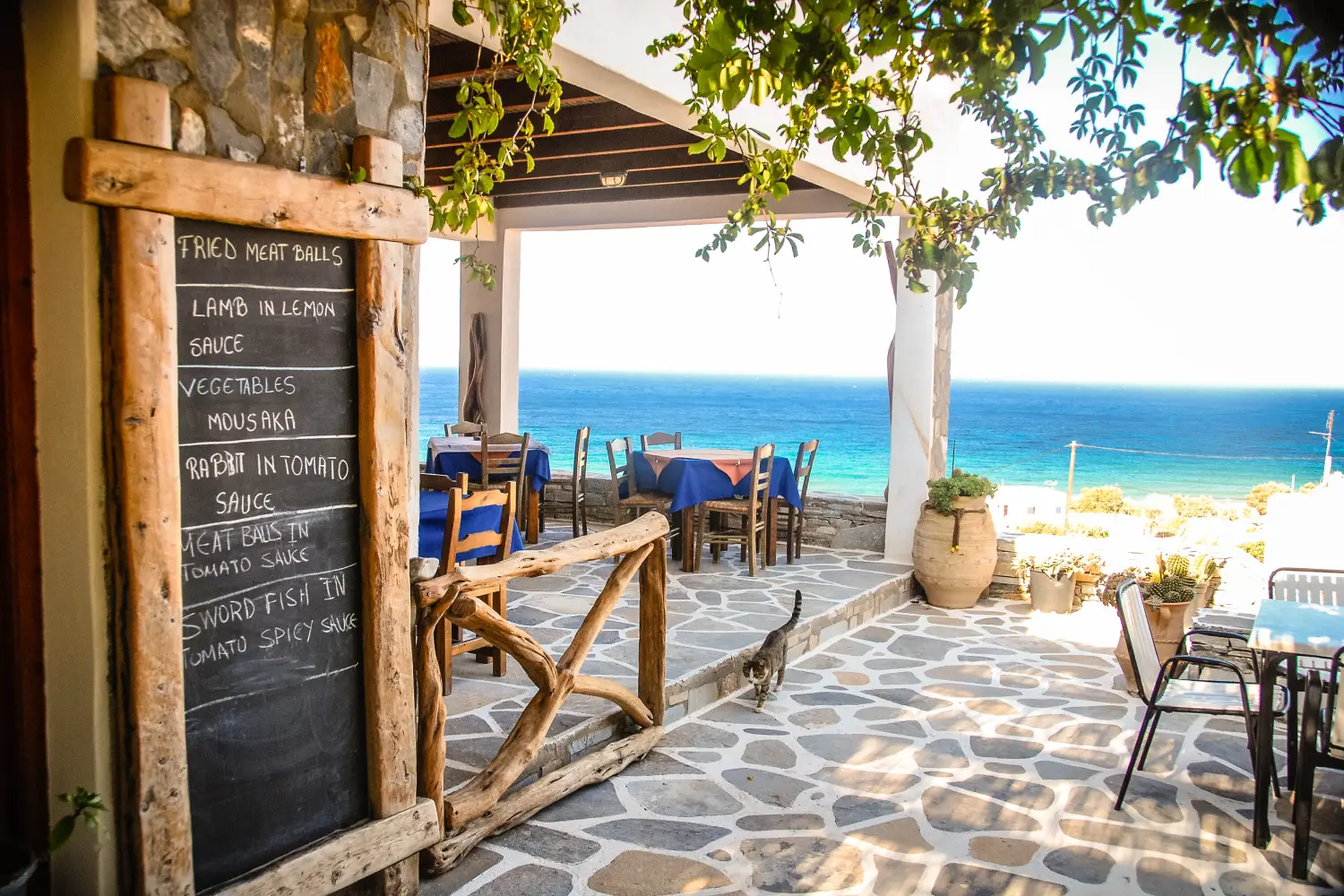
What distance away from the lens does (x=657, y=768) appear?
13.0ft

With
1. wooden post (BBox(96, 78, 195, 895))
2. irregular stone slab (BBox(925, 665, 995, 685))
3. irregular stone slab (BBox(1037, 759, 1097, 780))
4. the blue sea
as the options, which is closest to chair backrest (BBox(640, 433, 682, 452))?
irregular stone slab (BBox(925, 665, 995, 685))

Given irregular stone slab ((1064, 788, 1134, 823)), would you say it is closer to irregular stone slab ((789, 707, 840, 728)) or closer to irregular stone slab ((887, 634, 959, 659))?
irregular stone slab ((789, 707, 840, 728))

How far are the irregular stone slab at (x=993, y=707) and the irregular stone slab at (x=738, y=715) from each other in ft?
3.31

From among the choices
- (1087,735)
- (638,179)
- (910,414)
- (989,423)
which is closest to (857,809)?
(1087,735)

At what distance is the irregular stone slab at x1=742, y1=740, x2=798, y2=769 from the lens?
13.2 ft

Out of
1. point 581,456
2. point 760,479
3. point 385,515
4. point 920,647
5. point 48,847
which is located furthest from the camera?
point 581,456

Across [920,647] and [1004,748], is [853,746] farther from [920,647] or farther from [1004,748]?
[920,647]

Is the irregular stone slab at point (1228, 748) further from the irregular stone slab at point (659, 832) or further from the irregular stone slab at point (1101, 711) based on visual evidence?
the irregular stone slab at point (659, 832)

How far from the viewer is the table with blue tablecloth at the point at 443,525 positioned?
429cm

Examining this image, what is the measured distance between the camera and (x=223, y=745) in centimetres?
244

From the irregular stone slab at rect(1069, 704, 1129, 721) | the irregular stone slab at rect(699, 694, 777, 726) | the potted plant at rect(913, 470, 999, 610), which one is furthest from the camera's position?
the potted plant at rect(913, 470, 999, 610)

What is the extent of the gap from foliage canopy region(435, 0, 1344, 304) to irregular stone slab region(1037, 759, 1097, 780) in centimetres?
214

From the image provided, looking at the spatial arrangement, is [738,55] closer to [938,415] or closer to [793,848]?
[793,848]

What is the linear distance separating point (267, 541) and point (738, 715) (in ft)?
8.82
